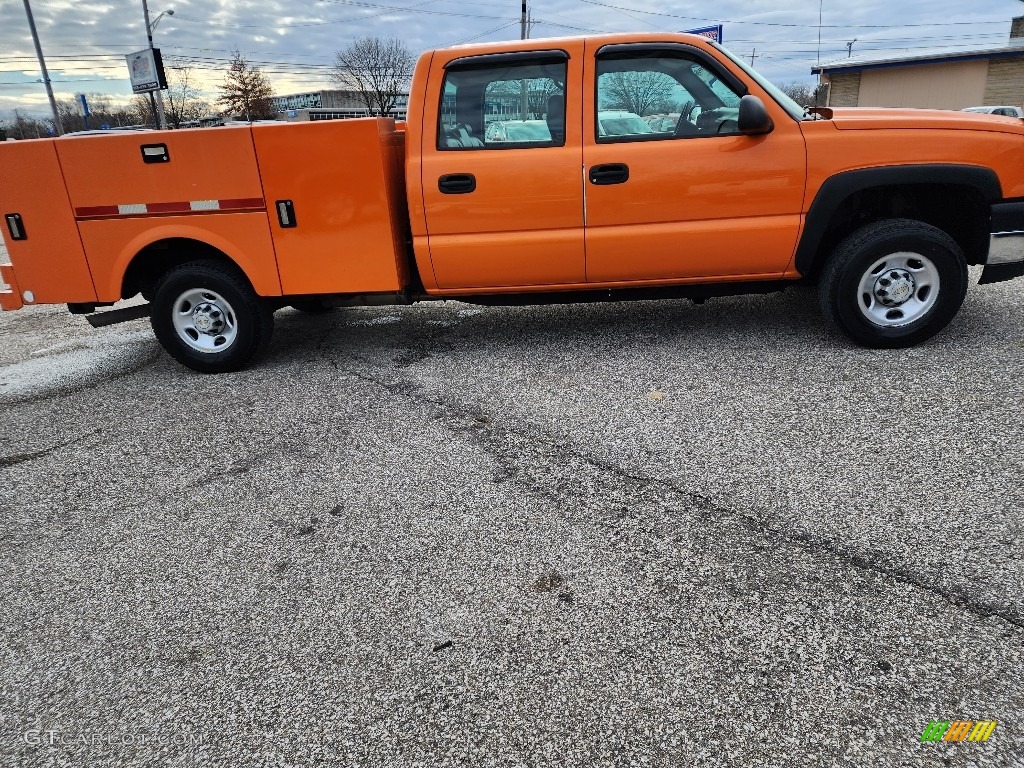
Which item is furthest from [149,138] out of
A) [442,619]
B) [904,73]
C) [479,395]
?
[904,73]

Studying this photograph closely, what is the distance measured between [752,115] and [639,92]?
0.78 m

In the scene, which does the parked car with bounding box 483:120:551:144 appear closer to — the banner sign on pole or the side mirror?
the side mirror

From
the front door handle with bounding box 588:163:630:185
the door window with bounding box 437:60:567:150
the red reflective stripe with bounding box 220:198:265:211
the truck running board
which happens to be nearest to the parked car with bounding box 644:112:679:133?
the front door handle with bounding box 588:163:630:185

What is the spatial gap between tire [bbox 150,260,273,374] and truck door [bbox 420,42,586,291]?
4.78 ft

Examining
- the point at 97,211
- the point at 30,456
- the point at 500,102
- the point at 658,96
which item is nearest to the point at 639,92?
the point at 658,96

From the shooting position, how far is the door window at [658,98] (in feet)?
14.9

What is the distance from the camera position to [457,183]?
15.2 ft

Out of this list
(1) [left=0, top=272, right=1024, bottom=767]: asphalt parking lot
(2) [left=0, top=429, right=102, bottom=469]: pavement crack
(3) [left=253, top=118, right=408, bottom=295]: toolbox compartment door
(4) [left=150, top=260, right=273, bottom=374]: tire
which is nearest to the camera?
(1) [left=0, top=272, right=1024, bottom=767]: asphalt parking lot

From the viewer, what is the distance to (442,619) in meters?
2.50

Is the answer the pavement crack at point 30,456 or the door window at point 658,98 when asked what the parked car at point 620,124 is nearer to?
the door window at point 658,98

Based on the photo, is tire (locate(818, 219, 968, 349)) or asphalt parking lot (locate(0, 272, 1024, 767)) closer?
asphalt parking lot (locate(0, 272, 1024, 767))

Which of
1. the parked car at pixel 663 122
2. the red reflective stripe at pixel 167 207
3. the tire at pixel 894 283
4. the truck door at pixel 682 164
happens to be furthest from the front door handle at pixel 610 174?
the red reflective stripe at pixel 167 207

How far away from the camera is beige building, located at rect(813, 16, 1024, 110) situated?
3116 cm

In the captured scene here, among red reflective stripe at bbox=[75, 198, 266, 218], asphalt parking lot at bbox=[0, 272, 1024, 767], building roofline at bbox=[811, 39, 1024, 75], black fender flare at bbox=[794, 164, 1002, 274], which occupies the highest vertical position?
building roofline at bbox=[811, 39, 1024, 75]
